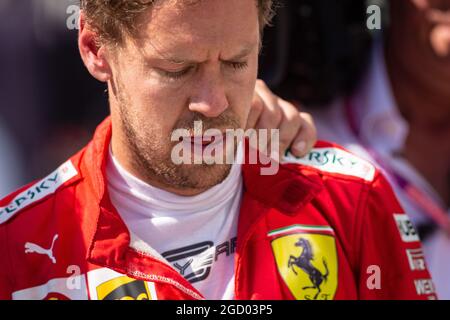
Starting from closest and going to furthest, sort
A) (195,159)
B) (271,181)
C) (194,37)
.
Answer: (194,37)
(195,159)
(271,181)

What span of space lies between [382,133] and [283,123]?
4.63 feet

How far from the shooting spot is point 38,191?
1.91 meters

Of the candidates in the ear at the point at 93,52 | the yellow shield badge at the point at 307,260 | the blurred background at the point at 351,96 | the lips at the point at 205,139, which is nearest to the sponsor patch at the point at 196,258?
the yellow shield badge at the point at 307,260

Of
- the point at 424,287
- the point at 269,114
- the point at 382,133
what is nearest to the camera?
the point at 424,287

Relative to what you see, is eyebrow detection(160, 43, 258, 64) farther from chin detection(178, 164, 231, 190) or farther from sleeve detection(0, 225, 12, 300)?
sleeve detection(0, 225, 12, 300)

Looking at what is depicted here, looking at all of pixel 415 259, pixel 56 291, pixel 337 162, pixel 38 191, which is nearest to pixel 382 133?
pixel 337 162

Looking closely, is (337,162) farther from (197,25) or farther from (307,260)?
(197,25)

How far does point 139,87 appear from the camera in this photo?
5.86 ft

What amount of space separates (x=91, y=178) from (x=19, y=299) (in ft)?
1.08

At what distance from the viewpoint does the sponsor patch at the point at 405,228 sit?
Result: 6.26 ft

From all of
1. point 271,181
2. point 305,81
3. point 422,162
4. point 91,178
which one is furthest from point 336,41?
point 91,178
